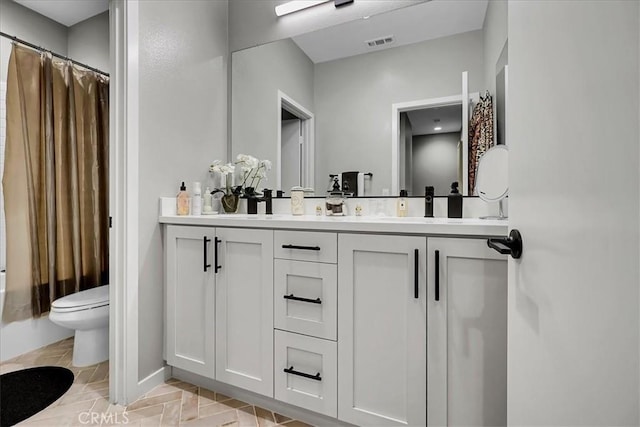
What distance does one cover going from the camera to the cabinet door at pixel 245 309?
1.49 m

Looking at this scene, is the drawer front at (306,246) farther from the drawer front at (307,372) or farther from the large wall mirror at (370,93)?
the large wall mirror at (370,93)

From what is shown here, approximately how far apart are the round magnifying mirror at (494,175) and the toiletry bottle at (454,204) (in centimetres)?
16

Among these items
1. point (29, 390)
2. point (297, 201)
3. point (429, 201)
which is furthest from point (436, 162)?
point (29, 390)

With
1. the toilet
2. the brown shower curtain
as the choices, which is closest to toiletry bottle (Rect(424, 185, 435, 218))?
the toilet

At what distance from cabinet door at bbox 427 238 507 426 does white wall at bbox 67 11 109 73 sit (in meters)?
3.01

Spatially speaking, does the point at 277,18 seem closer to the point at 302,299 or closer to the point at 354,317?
the point at 302,299

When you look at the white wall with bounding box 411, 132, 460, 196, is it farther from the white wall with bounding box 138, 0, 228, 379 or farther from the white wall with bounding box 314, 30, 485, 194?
the white wall with bounding box 138, 0, 228, 379

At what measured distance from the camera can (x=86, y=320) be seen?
1889 mm

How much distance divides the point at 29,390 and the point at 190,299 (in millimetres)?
1008

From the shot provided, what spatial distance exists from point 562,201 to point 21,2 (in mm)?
3690

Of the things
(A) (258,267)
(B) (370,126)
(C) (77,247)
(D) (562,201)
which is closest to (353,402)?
(A) (258,267)

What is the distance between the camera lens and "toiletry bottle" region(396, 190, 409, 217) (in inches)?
69.5

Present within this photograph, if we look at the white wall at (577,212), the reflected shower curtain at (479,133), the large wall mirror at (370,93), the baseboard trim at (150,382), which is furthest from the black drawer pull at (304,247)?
the baseboard trim at (150,382)

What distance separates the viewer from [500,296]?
108 cm
